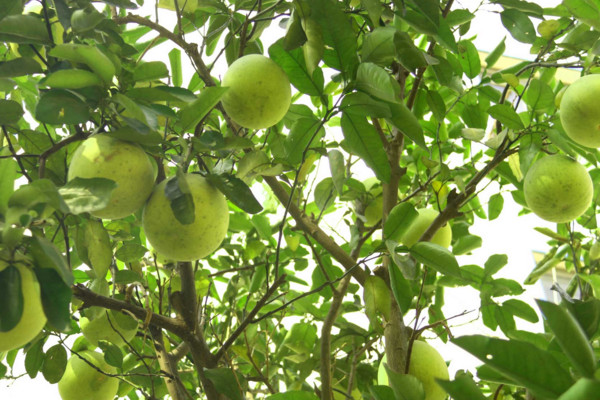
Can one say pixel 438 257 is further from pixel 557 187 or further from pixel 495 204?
pixel 495 204

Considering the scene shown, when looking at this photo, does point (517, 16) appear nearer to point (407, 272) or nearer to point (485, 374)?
point (407, 272)

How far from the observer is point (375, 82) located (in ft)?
2.72

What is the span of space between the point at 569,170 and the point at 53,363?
3.83 ft

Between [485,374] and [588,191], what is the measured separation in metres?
0.78

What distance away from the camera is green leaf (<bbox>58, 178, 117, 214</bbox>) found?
0.67 meters

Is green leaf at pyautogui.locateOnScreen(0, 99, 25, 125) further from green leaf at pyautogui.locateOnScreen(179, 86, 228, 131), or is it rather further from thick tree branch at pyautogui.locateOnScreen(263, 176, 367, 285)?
thick tree branch at pyautogui.locateOnScreen(263, 176, 367, 285)

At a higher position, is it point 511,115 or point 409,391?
point 511,115

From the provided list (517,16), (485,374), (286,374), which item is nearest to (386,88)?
(485,374)

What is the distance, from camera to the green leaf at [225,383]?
3.44 ft

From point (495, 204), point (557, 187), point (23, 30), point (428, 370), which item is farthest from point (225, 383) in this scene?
point (495, 204)

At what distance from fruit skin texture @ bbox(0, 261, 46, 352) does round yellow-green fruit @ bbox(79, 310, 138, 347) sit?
494mm

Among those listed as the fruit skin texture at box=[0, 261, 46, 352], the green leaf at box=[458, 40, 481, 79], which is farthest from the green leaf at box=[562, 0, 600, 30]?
the fruit skin texture at box=[0, 261, 46, 352]

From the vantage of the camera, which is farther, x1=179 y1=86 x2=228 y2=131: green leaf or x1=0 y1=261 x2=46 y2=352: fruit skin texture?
x1=179 y1=86 x2=228 y2=131: green leaf

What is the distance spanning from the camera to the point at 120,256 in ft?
3.94
